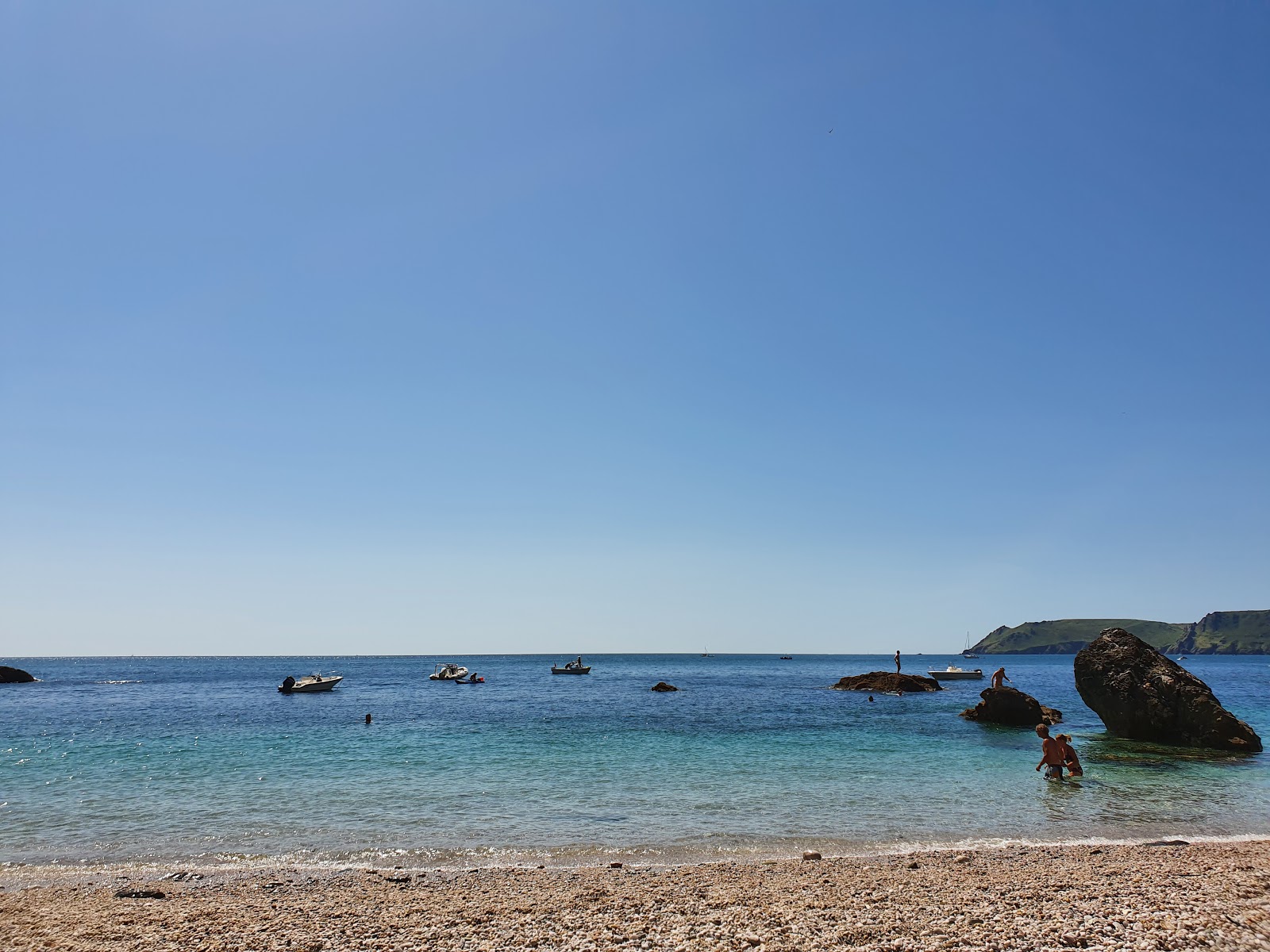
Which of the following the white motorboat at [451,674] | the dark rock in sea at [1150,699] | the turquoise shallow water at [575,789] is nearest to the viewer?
the turquoise shallow water at [575,789]

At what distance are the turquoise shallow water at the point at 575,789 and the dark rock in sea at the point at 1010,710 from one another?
1721 millimetres

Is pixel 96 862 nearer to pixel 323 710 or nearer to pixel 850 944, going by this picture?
pixel 850 944

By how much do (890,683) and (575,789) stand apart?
53.6 metres

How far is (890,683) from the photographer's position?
66750mm

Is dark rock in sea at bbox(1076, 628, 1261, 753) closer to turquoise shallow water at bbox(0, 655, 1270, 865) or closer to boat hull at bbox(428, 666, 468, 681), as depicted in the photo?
turquoise shallow water at bbox(0, 655, 1270, 865)

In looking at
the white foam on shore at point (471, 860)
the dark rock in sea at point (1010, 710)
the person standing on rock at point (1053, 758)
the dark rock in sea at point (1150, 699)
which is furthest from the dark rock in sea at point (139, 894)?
the dark rock in sea at point (1010, 710)

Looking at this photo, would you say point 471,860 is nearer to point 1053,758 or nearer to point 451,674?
point 1053,758

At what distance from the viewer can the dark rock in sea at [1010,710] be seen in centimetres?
3859

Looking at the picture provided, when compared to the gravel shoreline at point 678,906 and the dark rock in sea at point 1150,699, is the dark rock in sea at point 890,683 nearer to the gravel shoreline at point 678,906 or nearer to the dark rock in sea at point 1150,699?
the dark rock in sea at point 1150,699

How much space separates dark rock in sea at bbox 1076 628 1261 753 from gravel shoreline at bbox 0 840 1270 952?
19683mm

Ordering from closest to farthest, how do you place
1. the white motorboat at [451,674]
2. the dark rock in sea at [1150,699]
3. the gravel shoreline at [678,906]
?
the gravel shoreline at [678,906]
the dark rock in sea at [1150,699]
the white motorboat at [451,674]

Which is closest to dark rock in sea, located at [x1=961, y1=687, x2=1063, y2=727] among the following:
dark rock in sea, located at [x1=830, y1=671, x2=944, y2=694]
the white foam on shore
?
the white foam on shore

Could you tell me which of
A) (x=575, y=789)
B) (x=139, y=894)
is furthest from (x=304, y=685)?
(x=139, y=894)

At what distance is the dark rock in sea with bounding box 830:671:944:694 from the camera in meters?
65.9
